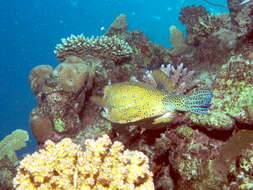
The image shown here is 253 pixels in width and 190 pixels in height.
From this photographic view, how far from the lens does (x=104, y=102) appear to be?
145 inches

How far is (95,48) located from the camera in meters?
7.71

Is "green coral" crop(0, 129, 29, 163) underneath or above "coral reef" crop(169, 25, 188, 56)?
underneath

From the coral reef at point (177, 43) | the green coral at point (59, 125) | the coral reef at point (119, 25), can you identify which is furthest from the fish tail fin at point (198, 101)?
the coral reef at point (119, 25)

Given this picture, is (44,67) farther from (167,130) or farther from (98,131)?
(167,130)

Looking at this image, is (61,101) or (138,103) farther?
(61,101)

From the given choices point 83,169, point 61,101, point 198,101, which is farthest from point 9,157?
point 198,101

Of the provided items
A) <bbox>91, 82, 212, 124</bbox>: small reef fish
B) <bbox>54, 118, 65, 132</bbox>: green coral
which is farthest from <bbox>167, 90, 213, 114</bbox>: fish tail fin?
<bbox>54, 118, 65, 132</bbox>: green coral

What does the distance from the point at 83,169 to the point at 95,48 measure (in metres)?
5.71

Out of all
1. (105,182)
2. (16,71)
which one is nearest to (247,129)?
(105,182)

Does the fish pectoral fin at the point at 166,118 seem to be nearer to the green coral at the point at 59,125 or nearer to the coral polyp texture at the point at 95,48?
the green coral at the point at 59,125

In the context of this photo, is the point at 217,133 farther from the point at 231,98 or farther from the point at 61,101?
the point at 61,101

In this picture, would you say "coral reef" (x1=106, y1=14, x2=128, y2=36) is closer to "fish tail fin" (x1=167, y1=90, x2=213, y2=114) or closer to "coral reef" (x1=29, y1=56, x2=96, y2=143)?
"coral reef" (x1=29, y1=56, x2=96, y2=143)

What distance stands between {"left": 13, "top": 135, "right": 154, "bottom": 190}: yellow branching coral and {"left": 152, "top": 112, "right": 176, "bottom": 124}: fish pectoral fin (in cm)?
103

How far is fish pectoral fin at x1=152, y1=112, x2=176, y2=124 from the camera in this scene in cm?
357
